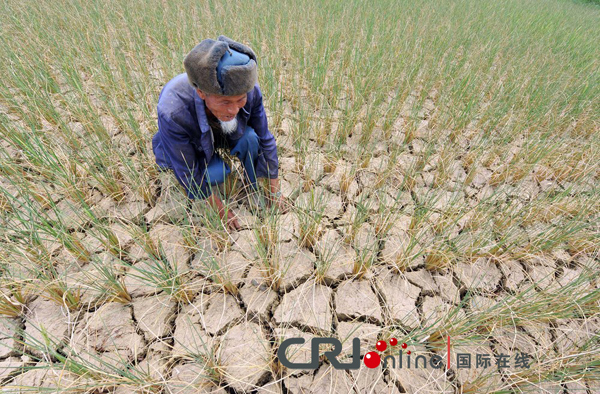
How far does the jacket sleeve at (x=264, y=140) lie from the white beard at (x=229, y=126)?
121mm

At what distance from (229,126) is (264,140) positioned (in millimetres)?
216

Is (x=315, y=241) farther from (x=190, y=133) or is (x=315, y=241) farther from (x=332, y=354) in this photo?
(x=190, y=133)

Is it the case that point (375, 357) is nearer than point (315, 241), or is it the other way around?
point (375, 357)

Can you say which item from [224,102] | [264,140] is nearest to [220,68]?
[224,102]

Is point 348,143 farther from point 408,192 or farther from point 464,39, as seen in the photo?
point 464,39

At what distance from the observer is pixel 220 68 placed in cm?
91

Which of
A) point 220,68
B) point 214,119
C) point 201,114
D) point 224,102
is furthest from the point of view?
point 214,119

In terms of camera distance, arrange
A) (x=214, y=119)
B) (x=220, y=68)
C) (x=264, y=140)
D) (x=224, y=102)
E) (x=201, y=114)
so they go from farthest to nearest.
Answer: (x=264, y=140), (x=214, y=119), (x=201, y=114), (x=224, y=102), (x=220, y=68)

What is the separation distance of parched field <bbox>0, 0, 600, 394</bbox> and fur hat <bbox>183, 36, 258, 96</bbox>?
52 centimetres

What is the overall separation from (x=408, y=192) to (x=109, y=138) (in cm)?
206

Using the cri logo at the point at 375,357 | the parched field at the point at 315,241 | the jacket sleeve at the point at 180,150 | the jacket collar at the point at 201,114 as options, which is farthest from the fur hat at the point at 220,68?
the cri logo at the point at 375,357

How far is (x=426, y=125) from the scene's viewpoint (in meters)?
2.19

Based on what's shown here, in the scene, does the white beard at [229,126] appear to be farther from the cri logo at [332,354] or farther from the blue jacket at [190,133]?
the cri logo at [332,354]

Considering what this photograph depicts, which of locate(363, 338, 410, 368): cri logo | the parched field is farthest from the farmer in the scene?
locate(363, 338, 410, 368): cri logo
